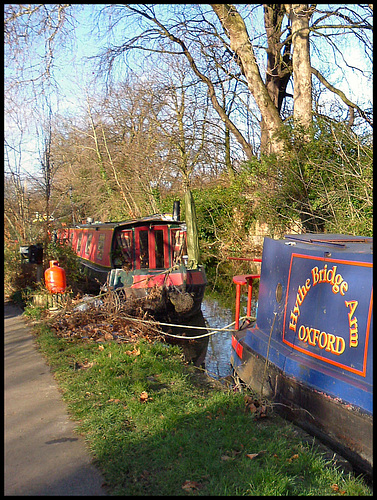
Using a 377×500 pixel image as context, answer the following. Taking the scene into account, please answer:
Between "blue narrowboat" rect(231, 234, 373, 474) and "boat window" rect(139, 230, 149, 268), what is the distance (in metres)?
7.55

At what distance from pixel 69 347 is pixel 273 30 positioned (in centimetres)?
1577

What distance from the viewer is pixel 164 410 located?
4.82 metres

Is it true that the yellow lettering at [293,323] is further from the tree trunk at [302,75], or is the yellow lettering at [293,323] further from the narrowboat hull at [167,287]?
the tree trunk at [302,75]

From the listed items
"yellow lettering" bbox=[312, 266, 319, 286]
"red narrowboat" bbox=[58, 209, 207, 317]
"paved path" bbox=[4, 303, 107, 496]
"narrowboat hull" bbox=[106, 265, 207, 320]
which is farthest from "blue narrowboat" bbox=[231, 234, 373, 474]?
"red narrowboat" bbox=[58, 209, 207, 317]

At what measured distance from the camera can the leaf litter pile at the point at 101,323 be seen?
784 cm

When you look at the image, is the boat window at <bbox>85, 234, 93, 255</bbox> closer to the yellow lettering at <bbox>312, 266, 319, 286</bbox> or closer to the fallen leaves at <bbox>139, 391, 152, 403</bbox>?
the fallen leaves at <bbox>139, 391, 152, 403</bbox>

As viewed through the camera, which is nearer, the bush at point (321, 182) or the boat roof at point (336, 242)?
the boat roof at point (336, 242)

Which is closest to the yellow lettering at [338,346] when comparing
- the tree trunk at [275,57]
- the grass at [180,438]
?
the grass at [180,438]

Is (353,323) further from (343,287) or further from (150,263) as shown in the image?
(150,263)

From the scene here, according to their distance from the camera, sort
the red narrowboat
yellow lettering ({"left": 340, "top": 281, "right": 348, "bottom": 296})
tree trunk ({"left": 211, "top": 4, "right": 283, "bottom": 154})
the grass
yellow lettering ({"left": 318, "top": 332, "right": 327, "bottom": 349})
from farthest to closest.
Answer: tree trunk ({"left": 211, "top": 4, "right": 283, "bottom": 154})
the red narrowboat
yellow lettering ({"left": 318, "top": 332, "right": 327, "bottom": 349})
yellow lettering ({"left": 340, "top": 281, "right": 348, "bottom": 296})
the grass

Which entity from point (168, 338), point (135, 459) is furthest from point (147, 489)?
point (168, 338)

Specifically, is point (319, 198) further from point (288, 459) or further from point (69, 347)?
point (288, 459)

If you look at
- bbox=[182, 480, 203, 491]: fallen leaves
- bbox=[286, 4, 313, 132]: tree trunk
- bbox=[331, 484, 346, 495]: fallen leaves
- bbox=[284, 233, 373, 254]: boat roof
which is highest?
bbox=[286, 4, 313, 132]: tree trunk

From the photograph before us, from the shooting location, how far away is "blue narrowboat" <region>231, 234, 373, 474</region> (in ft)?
14.5
